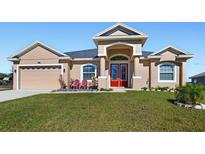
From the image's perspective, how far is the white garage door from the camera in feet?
56.0

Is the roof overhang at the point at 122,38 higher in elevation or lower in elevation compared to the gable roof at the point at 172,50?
higher

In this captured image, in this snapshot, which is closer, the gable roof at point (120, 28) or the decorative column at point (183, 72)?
the gable roof at point (120, 28)

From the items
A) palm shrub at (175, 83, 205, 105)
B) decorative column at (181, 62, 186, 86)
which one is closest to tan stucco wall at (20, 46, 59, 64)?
decorative column at (181, 62, 186, 86)

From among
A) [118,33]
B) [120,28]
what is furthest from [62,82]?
[120,28]

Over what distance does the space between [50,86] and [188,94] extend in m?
13.8

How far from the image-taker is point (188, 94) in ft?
24.3

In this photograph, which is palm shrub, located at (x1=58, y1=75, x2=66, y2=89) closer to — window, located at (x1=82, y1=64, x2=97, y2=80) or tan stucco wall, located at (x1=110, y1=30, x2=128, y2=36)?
window, located at (x1=82, y1=64, x2=97, y2=80)

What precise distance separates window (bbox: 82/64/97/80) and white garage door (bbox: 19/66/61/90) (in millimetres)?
2701

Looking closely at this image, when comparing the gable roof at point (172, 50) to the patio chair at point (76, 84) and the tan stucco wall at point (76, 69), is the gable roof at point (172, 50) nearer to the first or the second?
the tan stucco wall at point (76, 69)

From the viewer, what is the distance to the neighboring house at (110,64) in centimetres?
1477

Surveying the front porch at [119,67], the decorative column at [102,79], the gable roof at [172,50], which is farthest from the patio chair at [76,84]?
the gable roof at [172,50]

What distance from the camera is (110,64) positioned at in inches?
669
